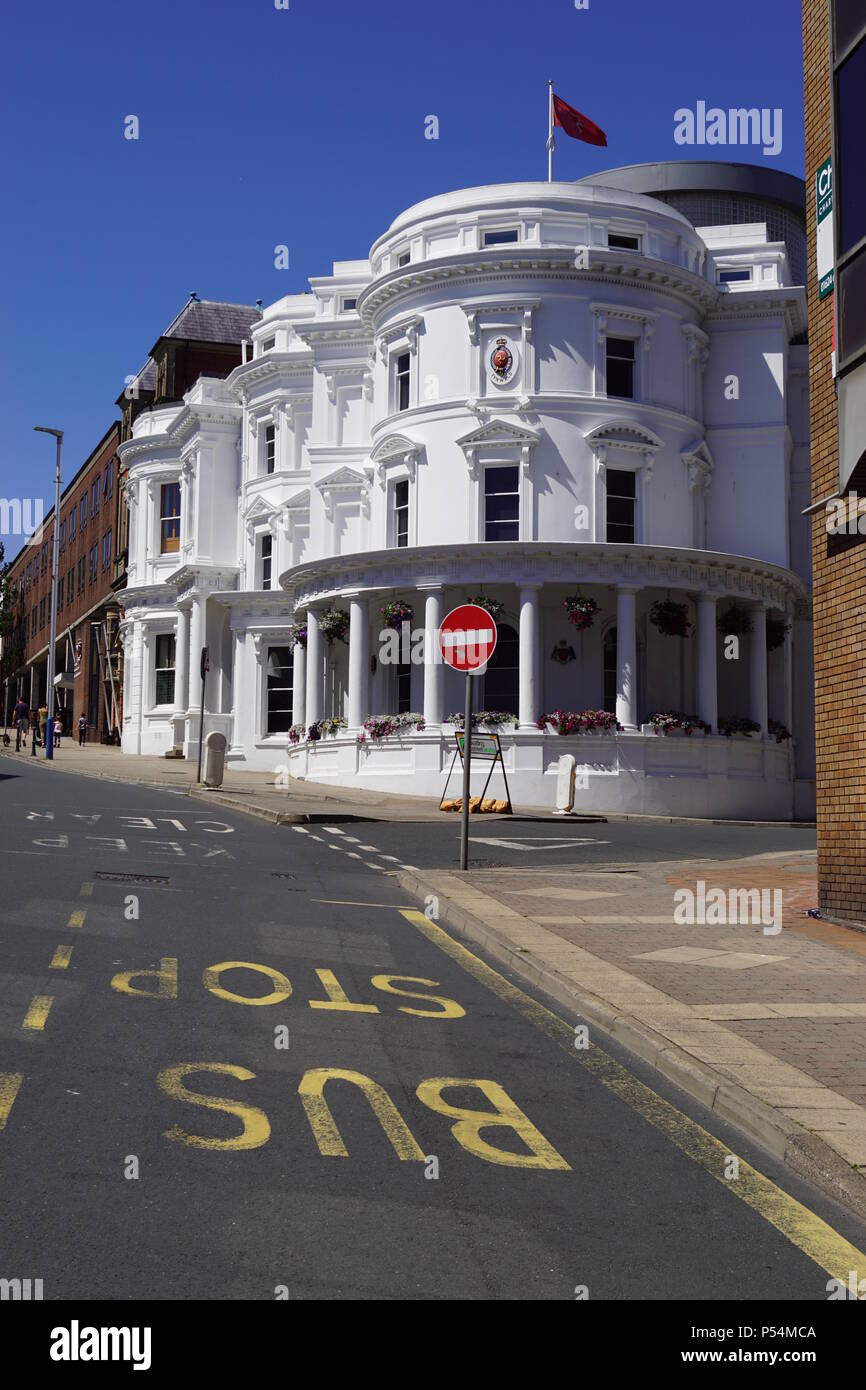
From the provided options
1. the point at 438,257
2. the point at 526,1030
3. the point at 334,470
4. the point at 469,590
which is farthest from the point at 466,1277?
the point at 334,470

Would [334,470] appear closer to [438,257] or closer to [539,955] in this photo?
[438,257]

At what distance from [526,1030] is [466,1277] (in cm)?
374

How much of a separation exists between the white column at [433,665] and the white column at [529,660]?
81.3 inches

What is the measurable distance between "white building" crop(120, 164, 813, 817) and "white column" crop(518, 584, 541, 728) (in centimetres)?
8

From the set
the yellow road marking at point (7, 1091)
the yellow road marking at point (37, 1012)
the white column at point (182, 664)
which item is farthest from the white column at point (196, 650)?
the yellow road marking at point (7, 1091)

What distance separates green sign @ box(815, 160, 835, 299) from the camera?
11742 millimetres

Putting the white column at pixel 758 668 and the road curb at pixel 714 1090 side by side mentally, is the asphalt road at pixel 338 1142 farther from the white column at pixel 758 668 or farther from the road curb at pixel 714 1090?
the white column at pixel 758 668

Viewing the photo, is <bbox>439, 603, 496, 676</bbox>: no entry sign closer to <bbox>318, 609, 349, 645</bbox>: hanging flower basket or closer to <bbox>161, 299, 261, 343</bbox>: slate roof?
<bbox>318, 609, 349, 645</bbox>: hanging flower basket

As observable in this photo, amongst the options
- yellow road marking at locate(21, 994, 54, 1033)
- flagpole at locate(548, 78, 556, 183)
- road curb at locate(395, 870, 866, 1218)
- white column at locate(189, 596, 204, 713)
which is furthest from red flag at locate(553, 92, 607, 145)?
yellow road marking at locate(21, 994, 54, 1033)

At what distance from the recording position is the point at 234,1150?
5.60 metres

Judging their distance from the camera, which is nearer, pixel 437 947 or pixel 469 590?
pixel 437 947
